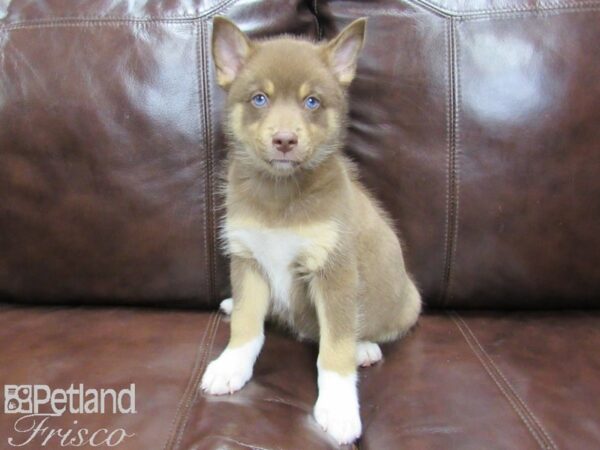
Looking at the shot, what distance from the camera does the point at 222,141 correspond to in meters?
1.77

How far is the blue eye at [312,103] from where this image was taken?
144 cm

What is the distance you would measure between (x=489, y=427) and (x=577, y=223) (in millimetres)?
799

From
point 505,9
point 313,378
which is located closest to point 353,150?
point 505,9

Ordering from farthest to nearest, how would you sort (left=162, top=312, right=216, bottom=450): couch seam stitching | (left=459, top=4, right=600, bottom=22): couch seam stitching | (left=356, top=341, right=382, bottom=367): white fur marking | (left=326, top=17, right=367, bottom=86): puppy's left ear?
(left=459, top=4, right=600, bottom=22): couch seam stitching, (left=356, top=341, right=382, bottom=367): white fur marking, (left=326, top=17, right=367, bottom=86): puppy's left ear, (left=162, top=312, right=216, bottom=450): couch seam stitching

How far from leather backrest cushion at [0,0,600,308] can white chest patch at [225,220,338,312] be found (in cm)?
27

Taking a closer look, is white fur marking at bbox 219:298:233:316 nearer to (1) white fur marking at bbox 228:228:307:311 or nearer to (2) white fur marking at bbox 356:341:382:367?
(1) white fur marking at bbox 228:228:307:311

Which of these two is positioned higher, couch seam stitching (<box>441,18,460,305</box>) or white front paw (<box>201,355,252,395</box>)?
couch seam stitching (<box>441,18,460,305</box>)

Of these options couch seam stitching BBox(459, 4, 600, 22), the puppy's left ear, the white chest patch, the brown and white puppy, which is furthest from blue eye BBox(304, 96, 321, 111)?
couch seam stitching BBox(459, 4, 600, 22)

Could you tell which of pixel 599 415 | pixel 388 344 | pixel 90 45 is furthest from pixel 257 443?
pixel 90 45

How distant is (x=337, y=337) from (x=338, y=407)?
191 mm

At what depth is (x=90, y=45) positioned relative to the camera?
175 centimetres

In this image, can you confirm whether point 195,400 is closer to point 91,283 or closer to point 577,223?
point 91,283

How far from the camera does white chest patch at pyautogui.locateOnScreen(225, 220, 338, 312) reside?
4.84 feet

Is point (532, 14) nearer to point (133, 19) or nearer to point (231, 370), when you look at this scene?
point (133, 19)
